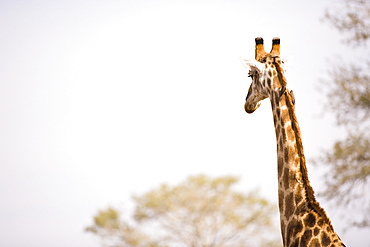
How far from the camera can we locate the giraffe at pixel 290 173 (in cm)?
670

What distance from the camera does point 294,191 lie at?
6.96 metres

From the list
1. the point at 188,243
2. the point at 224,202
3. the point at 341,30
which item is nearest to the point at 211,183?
the point at 224,202

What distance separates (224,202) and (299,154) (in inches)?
1036

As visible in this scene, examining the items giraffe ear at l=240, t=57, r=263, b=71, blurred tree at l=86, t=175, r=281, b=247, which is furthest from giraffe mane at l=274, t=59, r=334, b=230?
blurred tree at l=86, t=175, r=281, b=247

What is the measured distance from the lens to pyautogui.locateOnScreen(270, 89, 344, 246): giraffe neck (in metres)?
6.69

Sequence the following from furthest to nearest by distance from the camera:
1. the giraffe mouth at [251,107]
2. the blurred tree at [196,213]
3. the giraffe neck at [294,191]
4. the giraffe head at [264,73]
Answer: the blurred tree at [196,213] → the giraffe mouth at [251,107] → the giraffe head at [264,73] → the giraffe neck at [294,191]

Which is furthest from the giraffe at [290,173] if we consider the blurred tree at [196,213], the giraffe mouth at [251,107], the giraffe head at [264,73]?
the blurred tree at [196,213]

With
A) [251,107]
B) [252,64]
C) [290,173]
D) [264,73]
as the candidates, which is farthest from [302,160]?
[251,107]

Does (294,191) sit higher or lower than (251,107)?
lower

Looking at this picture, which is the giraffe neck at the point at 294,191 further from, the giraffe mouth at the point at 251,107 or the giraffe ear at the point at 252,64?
the giraffe mouth at the point at 251,107

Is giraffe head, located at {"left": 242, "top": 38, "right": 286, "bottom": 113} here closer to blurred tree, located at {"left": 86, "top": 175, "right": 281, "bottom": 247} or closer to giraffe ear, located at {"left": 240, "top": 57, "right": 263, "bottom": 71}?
giraffe ear, located at {"left": 240, "top": 57, "right": 263, "bottom": 71}

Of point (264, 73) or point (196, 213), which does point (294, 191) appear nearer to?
point (264, 73)

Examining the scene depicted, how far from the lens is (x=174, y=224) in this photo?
3247 cm

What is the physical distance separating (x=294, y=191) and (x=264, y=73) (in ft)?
3.98
